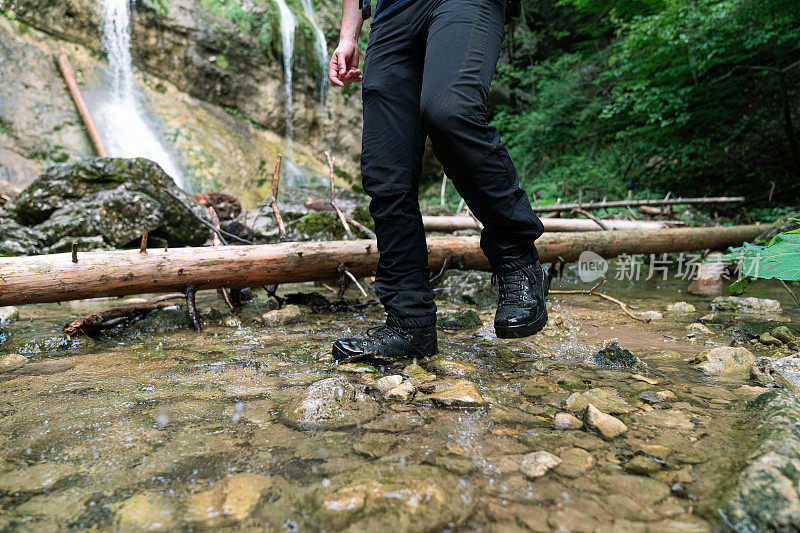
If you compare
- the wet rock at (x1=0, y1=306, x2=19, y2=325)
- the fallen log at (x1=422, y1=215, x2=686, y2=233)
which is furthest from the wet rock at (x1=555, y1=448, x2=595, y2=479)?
the fallen log at (x1=422, y1=215, x2=686, y2=233)

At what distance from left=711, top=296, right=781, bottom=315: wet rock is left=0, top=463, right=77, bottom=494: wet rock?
11.1 feet

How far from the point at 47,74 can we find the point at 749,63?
46.4ft

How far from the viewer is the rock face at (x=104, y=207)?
4.50m

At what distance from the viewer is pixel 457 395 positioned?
1264 millimetres

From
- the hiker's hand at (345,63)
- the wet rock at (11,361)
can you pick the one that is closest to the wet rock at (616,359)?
the hiker's hand at (345,63)

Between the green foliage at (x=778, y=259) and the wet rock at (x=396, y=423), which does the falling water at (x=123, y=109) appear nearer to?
the wet rock at (x=396, y=423)

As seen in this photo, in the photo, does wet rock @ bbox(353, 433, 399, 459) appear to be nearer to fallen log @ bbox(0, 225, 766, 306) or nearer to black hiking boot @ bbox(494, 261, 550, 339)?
black hiking boot @ bbox(494, 261, 550, 339)

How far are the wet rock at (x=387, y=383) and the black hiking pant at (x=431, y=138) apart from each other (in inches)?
11.6

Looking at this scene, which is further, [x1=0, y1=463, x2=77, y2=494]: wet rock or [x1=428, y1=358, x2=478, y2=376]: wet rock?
[x1=428, y1=358, x2=478, y2=376]: wet rock

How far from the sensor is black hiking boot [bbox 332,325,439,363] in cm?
164

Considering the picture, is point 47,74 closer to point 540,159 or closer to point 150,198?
point 150,198

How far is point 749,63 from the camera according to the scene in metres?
7.00

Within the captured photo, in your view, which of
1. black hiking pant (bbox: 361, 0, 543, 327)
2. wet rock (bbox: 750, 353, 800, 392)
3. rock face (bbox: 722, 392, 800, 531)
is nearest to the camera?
rock face (bbox: 722, 392, 800, 531)

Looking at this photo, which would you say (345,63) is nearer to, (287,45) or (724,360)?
(724,360)
